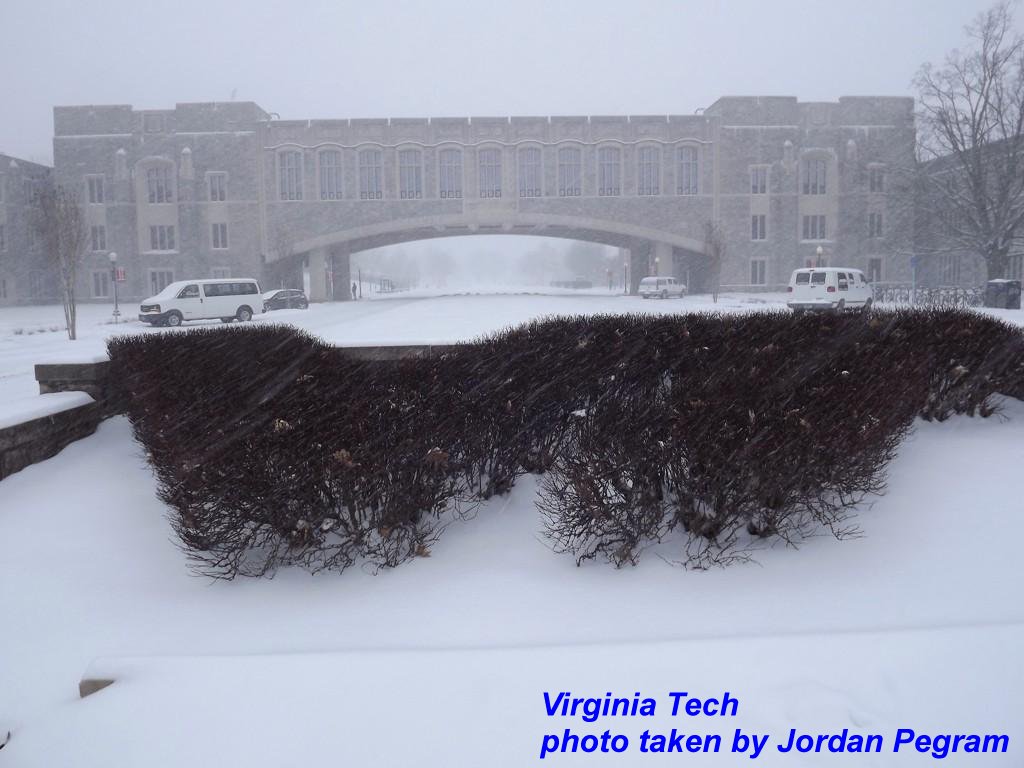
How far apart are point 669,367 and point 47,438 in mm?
6288

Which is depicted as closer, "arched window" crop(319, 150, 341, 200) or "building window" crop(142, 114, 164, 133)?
"arched window" crop(319, 150, 341, 200)

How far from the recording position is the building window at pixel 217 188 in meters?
54.2

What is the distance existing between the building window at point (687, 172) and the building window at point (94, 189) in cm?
4223

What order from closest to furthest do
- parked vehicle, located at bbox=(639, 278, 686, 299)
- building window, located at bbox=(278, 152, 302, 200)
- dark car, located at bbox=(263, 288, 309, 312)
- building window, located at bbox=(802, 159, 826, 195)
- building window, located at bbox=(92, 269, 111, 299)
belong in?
dark car, located at bbox=(263, 288, 309, 312), parked vehicle, located at bbox=(639, 278, 686, 299), building window, located at bbox=(278, 152, 302, 200), building window, located at bbox=(802, 159, 826, 195), building window, located at bbox=(92, 269, 111, 299)

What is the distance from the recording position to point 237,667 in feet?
13.6

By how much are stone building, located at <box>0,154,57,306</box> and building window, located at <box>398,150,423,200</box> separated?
25039mm

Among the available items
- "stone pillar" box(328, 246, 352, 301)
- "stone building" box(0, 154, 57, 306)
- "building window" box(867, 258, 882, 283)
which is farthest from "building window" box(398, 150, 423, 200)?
"building window" box(867, 258, 882, 283)

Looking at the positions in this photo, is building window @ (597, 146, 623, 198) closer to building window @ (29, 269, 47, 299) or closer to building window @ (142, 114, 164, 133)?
building window @ (142, 114, 164, 133)

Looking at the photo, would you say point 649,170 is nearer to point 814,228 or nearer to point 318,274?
point 814,228

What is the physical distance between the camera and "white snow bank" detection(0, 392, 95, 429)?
7121 millimetres

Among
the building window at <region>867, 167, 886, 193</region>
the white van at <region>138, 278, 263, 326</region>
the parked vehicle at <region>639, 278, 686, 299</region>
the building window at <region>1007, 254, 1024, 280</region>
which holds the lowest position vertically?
the white van at <region>138, 278, 263, 326</region>

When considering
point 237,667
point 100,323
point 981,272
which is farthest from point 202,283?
point 981,272

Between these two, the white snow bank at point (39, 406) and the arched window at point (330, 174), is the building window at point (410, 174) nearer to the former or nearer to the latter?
the arched window at point (330, 174)

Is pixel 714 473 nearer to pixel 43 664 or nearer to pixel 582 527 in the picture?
pixel 582 527
